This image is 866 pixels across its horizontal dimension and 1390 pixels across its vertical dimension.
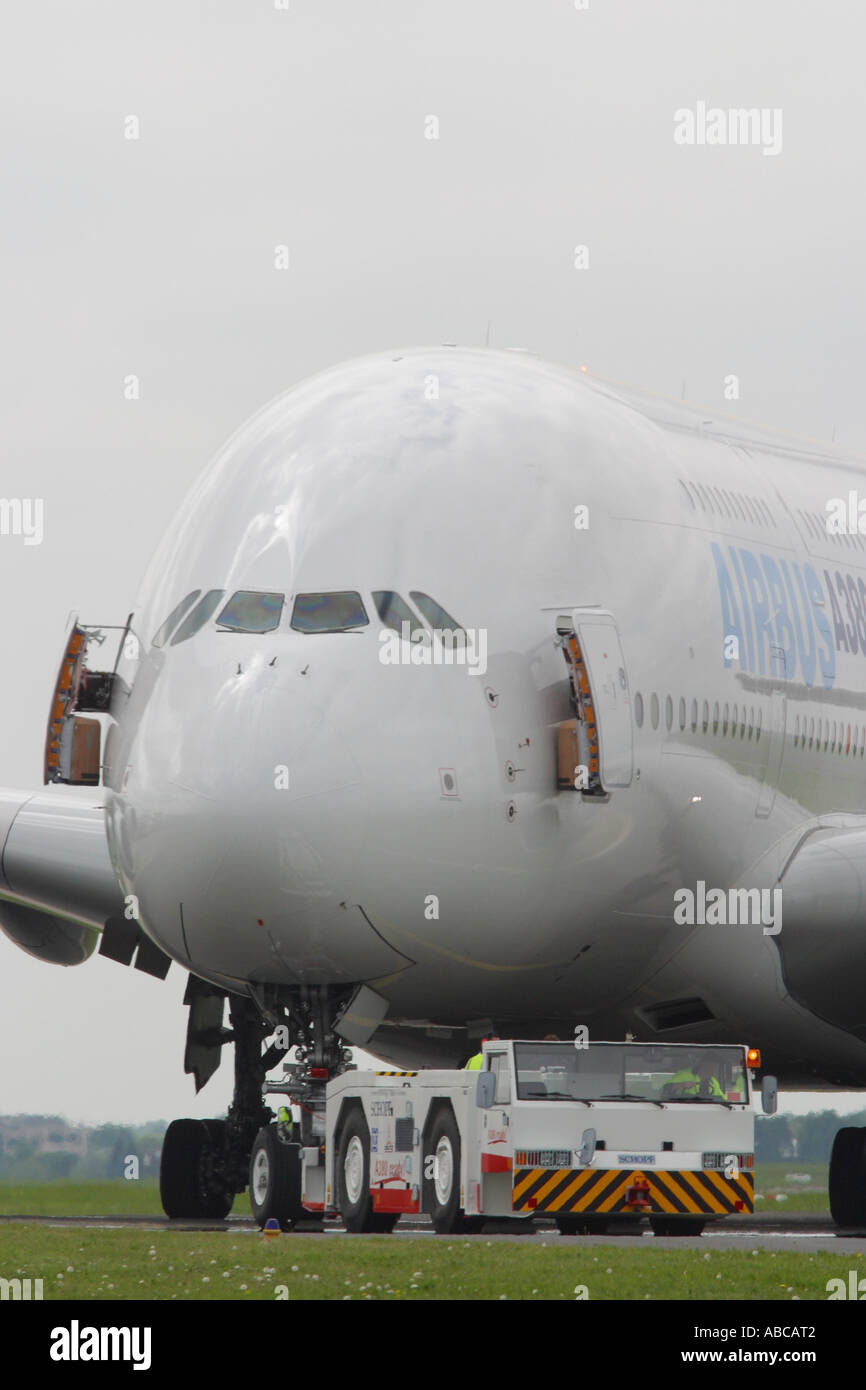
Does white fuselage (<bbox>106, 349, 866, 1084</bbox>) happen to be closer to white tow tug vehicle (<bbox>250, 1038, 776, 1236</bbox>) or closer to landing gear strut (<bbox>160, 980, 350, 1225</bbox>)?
white tow tug vehicle (<bbox>250, 1038, 776, 1236</bbox>)

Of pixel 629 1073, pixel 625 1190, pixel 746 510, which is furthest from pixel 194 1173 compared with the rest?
pixel 746 510

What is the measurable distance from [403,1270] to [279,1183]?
4.86 m

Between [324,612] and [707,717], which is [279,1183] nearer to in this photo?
[324,612]

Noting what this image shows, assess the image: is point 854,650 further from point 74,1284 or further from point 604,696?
point 74,1284

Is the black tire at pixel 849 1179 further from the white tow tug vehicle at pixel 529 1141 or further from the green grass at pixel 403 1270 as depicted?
the green grass at pixel 403 1270

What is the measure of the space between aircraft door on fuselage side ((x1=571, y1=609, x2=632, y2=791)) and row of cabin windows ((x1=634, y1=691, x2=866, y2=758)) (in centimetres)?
51

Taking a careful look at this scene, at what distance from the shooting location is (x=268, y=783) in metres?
18.9

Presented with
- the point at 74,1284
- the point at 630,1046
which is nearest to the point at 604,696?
the point at 630,1046

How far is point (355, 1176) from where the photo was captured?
19656 millimetres

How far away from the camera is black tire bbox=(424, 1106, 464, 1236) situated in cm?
1883

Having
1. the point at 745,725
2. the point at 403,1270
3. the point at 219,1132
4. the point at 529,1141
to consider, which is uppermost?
the point at 745,725

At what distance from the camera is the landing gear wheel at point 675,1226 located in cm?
1955

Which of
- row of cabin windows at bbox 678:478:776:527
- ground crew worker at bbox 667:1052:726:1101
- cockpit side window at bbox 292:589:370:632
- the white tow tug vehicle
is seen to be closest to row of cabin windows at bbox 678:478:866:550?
row of cabin windows at bbox 678:478:776:527

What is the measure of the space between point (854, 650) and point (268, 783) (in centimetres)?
819
